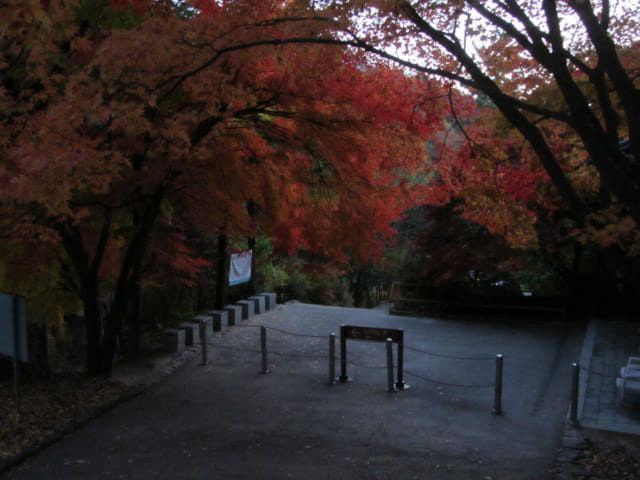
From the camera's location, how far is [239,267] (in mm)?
17078

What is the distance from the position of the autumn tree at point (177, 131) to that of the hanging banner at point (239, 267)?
372 cm

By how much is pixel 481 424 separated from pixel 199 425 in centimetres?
407

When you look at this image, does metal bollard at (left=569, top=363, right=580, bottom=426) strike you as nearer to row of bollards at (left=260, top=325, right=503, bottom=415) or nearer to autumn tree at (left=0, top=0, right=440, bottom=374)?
row of bollards at (left=260, top=325, right=503, bottom=415)

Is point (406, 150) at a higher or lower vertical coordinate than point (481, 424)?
higher

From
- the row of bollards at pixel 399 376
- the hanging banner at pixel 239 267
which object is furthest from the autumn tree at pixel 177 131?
the hanging banner at pixel 239 267

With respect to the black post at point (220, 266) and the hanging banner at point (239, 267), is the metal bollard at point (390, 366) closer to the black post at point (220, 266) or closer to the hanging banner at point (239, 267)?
the hanging banner at point (239, 267)

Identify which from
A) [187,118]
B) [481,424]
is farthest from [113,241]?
[481,424]

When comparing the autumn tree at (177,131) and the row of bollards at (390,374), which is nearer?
the autumn tree at (177,131)

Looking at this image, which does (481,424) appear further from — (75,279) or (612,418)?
(75,279)

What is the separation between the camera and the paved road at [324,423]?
6.35m

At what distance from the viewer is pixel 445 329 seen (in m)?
16.8

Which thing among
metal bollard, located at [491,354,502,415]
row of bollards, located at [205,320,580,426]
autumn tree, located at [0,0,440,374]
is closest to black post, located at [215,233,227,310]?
autumn tree, located at [0,0,440,374]

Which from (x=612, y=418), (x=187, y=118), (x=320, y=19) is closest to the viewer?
(x=320, y=19)

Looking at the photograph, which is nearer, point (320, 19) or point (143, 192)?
point (320, 19)
